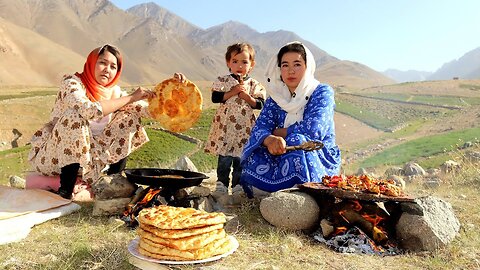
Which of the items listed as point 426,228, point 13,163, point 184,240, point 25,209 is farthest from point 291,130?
point 13,163

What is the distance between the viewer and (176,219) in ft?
11.7

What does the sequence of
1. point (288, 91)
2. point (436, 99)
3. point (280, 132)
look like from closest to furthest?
1. point (280, 132)
2. point (288, 91)
3. point (436, 99)

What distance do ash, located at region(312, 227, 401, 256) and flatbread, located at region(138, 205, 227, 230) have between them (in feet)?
4.54

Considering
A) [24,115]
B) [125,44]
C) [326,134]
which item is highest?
[125,44]

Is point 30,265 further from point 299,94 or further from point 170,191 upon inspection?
point 299,94

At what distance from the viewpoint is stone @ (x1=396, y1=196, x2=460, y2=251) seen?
4301 mm

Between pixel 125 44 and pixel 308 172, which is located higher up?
pixel 125 44

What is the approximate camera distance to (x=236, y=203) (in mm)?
5605

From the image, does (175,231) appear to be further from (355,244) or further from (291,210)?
(355,244)

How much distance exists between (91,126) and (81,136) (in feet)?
1.74

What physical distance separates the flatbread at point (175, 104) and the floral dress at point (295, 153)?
0.97m

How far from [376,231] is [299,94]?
1.96m

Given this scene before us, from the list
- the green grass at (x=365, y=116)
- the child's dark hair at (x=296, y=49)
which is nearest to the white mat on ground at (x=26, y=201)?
the child's dark hair at (x=296, y=49)

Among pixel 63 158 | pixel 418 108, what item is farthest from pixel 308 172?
pixel 418 108
